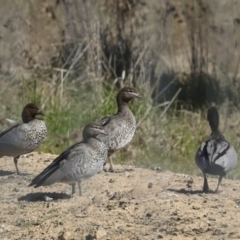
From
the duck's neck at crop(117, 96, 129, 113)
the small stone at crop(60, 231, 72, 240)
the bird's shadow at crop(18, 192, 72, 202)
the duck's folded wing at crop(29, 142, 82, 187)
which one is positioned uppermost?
the duck's neck at crop(117, 96, 129, 113)

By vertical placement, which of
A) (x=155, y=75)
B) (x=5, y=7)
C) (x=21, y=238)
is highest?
(x=5, y=7)

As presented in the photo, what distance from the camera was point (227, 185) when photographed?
8.70 meters

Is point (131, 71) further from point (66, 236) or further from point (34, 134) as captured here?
point (66, 236)

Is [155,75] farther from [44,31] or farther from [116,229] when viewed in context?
[116,229]

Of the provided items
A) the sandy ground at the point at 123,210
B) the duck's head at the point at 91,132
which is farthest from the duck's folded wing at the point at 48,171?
the duck's head at the point at 91,132

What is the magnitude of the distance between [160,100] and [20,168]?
4417mm

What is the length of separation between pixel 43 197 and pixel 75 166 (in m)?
0.44

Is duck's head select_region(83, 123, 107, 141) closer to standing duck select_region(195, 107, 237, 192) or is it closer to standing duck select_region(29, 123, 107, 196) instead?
standing duck select_region(29, 123, 107, 196)

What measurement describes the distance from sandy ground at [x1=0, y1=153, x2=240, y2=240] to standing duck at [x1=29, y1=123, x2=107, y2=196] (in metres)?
0.21

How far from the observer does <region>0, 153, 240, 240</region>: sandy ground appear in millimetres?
7078

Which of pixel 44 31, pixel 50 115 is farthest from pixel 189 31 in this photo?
pixel 50 115

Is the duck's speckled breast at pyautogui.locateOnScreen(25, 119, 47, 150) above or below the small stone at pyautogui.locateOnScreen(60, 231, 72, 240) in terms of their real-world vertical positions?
above

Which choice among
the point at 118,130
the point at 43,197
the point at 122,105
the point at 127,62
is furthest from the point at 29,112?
the point at 127,62

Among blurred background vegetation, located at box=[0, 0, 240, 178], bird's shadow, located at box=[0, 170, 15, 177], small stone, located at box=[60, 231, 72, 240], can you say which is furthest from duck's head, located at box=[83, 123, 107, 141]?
blurred background vegetation, located at box=[0, 0, 240, 178]
